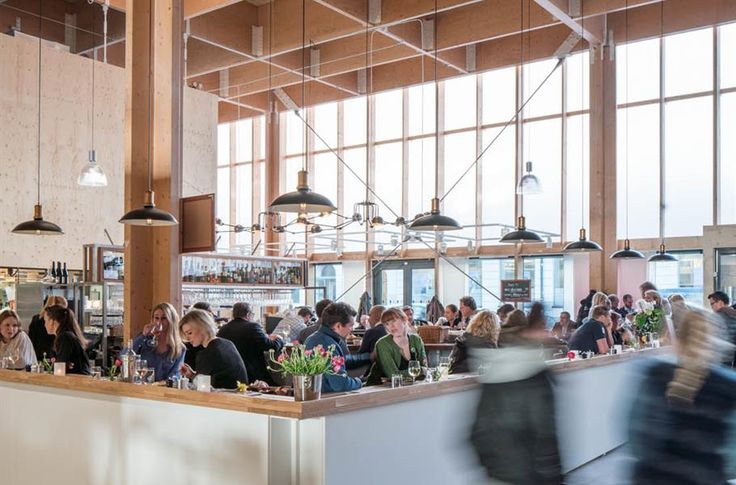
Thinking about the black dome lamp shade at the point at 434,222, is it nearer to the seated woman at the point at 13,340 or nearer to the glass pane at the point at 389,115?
the seated woman at the point at 13,340

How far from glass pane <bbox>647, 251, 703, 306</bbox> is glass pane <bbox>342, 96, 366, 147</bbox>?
6.76 metres

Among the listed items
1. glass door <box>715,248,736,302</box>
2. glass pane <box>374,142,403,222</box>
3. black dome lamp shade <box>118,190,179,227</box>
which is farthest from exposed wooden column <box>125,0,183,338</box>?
glass pane <box>374,142,403,222</box>

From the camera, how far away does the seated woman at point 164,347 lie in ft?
17.1

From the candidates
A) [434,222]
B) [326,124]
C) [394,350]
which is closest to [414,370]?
[394,350]

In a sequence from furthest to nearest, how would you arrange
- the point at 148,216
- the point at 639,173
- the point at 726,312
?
the point at 639,173 < the point at 726,312 < the point at 148,216

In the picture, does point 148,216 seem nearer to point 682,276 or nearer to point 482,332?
point 482,332

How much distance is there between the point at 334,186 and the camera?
17.2m

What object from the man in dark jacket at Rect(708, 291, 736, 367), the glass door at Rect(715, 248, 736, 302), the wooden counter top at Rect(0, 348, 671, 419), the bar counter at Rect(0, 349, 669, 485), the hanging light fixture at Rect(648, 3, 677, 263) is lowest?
the bar counter at Rect(0, 349, 669, 485)

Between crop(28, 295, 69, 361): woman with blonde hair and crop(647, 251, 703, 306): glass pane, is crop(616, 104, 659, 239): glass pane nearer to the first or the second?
crop(647, 251, 703, 306): glass pane

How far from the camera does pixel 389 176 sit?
1630 cm

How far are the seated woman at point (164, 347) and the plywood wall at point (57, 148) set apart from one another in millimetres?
4970

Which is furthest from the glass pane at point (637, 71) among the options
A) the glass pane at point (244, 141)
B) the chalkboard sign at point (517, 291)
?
the glass pane at point (244, 141)

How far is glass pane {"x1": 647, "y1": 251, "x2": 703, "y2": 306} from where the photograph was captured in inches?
497

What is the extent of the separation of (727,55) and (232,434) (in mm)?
11468
